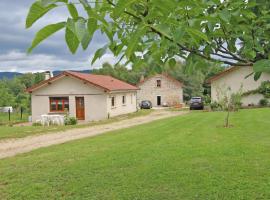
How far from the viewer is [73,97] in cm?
3006

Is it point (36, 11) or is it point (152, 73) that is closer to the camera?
point (36, 11)

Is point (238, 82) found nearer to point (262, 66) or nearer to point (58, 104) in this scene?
point (58, 104)

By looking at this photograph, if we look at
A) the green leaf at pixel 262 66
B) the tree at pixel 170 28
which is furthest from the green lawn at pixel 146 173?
the green leaf at pixel 262 66

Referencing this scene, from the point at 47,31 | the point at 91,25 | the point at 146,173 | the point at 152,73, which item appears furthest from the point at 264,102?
the point at 47,31

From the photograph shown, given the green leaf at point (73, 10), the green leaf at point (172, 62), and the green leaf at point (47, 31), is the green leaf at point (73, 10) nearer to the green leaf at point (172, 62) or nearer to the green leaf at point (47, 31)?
the green leaf at point (47, 31)

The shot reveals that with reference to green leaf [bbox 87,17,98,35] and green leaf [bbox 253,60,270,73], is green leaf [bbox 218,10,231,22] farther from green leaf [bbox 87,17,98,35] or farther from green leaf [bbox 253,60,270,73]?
green leaf [bbox 87,17,98,35]

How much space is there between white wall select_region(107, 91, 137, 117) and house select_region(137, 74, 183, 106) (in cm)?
1487

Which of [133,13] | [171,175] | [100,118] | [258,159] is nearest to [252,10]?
[133,13]

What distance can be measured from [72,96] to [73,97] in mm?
130

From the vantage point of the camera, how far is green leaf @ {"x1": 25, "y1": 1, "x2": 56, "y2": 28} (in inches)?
44.4

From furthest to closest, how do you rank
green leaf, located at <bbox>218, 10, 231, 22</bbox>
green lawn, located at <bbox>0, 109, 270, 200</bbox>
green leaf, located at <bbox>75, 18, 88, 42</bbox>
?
green lawn, located at <bbox>0, 109, 270, 200</bbox>
green leaf, located at <bbox>218, 10, 231, 22</bbox>
green leaf, located at <bbox>75, 18, 88, 42</bbox>

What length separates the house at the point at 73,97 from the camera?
29.4m

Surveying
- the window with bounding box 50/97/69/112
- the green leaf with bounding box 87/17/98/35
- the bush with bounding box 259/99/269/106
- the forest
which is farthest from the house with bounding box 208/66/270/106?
the green leaf with bounding box 87/17/98/35

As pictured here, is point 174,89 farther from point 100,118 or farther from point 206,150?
point 206,150
